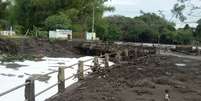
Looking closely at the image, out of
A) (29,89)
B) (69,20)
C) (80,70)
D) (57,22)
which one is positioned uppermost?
(69,20)

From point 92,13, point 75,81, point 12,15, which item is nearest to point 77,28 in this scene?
point 92,13

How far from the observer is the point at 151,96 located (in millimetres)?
13812

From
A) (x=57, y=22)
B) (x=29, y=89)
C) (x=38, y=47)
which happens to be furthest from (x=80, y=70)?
(x=57, y=22)

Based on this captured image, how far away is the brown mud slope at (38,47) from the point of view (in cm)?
4453

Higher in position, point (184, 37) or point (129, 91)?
point (184, 37)

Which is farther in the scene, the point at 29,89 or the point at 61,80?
the point at 61,80

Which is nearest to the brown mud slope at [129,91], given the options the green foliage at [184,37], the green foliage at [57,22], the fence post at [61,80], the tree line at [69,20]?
the fence post at [61,80]

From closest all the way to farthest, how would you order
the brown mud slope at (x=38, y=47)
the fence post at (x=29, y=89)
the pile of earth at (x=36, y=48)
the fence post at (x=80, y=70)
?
the fence post at (x=29, y=89) < the fence post at (x=80, y=70) < the pile of earth at (x=36, y=48) < the brown mud slope at (x=38, y=47)

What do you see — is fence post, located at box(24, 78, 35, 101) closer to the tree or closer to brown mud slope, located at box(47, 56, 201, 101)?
brown mud slope, located at box(47, 56, 201, 101)

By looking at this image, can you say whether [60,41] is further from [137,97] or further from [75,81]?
[137,97]

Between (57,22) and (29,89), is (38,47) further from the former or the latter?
(29,89)

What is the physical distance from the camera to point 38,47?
48.2 metres

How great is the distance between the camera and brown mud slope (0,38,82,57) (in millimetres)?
44531

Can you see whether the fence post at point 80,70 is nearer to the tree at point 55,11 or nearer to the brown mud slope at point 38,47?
the brown mud slope at point 38,47
